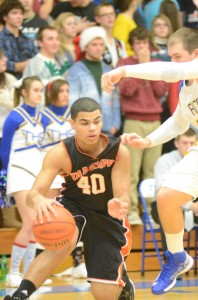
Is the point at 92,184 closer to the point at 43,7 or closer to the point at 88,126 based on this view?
the point at 88,126

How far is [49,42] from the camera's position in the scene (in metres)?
11.1

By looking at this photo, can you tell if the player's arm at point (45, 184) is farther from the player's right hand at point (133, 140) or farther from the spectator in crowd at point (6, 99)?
the spectator in crowd at point (6, 99)

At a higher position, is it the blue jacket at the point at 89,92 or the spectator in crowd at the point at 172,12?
the spectator in crowd at the point at 172,12

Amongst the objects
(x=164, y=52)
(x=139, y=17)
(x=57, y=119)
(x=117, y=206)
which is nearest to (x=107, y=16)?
(x=164, y=52)

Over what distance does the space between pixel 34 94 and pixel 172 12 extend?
3272mm

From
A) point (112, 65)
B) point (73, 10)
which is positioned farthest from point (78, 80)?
point (73, 10)

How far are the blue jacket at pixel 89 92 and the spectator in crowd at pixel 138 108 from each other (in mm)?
171

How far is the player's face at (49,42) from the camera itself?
1107cm

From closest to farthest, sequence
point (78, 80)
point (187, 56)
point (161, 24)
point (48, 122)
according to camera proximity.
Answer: point (187, 56) → point (48, 122) → point (78, 80) → point (161, 24)

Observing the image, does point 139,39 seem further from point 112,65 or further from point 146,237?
point 146,237

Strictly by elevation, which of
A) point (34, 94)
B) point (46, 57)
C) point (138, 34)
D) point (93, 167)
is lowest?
point (93, 167)

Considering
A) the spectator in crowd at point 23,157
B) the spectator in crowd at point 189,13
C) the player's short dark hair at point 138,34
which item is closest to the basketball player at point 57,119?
the spectator in crowd at point 23,157

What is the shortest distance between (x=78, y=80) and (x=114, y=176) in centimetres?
420

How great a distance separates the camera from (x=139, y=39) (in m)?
11.3
